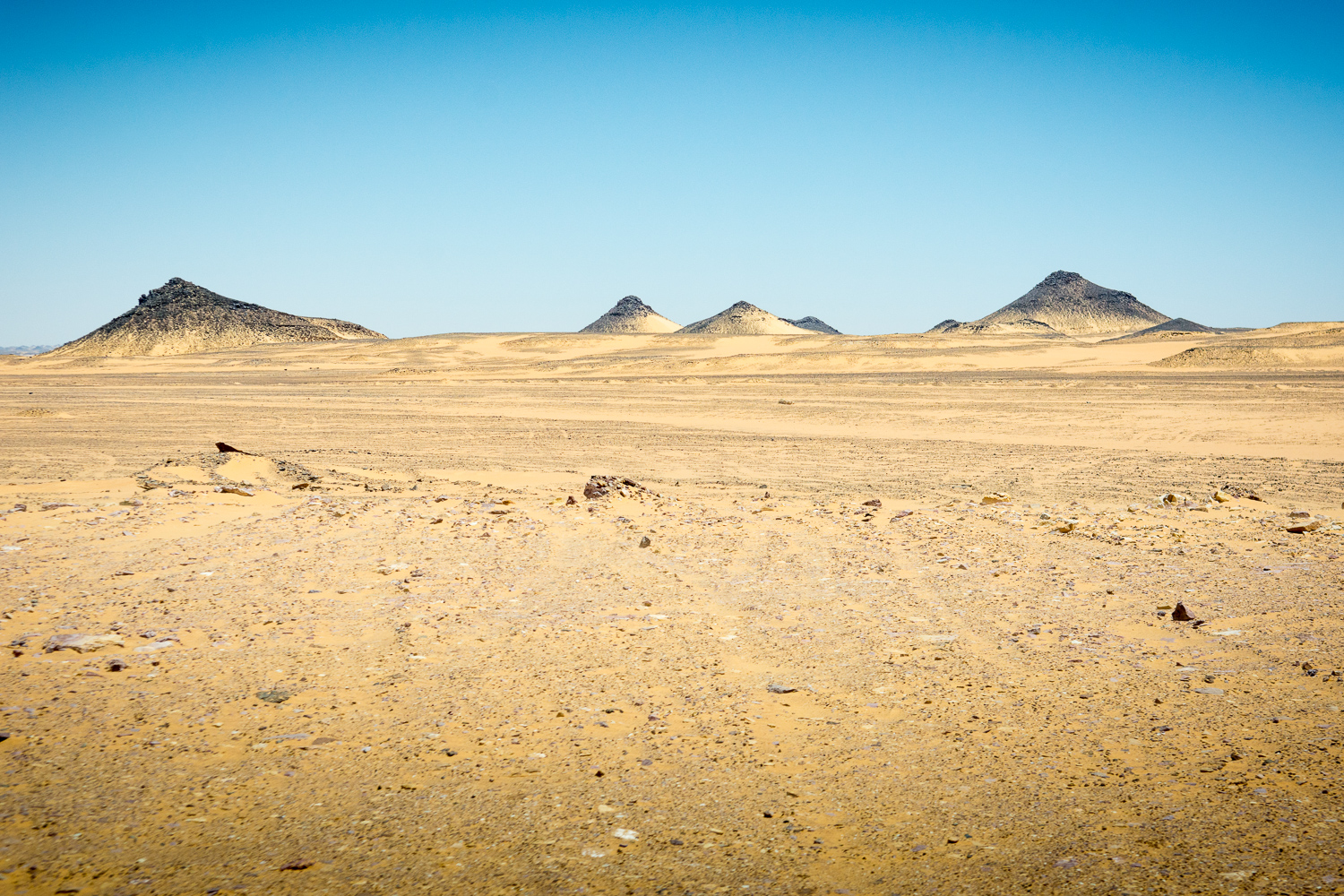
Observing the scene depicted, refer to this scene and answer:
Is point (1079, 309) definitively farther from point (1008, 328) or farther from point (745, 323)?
point (745, 323)

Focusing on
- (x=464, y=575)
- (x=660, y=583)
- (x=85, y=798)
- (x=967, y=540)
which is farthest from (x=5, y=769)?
(x=967, y=540)

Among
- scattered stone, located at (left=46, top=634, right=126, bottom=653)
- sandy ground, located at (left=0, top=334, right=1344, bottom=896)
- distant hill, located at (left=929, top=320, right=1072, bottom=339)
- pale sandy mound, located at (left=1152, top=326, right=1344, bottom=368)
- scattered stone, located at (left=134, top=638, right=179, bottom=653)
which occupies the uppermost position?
distant hill, located at (left=929, top=320, right=1072, bottom=339)

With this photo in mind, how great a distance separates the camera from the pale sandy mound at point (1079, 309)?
511ft

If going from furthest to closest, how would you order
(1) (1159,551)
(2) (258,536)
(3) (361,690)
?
(2) (258,536)
(1) (1159,551)
(3) (361,690)

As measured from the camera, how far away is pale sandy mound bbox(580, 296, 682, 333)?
507 feet

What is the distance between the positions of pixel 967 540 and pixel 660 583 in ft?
10.4

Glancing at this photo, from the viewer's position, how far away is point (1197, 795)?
361cm

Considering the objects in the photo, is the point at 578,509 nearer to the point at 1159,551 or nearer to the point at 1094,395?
the point at 1159,551

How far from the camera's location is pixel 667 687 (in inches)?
192

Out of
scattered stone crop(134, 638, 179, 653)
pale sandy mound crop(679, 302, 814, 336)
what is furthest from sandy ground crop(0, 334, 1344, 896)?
pale sandy mound crop(679, 302, 814, 336)

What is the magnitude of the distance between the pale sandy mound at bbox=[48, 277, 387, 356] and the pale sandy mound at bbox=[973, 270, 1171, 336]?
108814mm

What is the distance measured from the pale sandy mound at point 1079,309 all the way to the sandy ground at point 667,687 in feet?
503

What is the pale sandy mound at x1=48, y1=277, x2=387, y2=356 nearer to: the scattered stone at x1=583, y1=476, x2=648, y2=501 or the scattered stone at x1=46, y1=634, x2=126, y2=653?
the scattered stone at x1=583, y1=476, x2=648, y2=501

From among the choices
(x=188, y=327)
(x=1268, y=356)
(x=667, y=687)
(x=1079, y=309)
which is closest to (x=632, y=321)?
(x=188, y=327)
